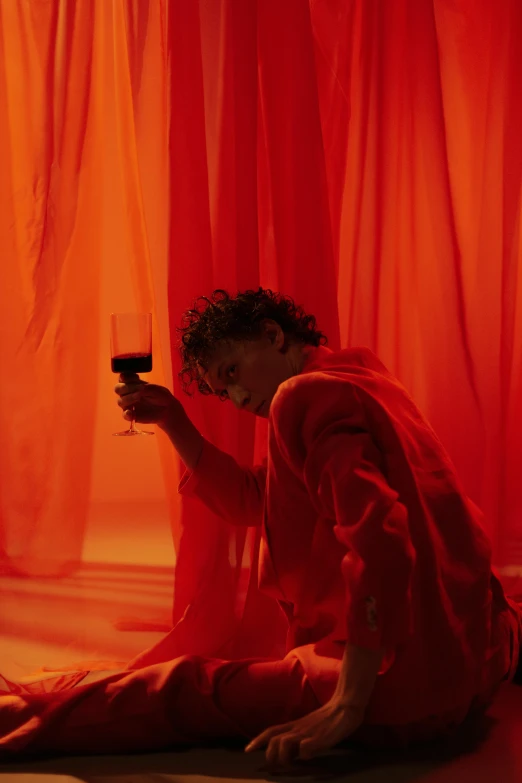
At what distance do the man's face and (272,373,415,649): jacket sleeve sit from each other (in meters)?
0.19

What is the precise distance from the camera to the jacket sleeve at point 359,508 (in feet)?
4.28

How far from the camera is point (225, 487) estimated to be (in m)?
1.79

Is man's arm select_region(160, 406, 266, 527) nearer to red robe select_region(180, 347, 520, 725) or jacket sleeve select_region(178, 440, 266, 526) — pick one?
jacket sleeve select_region(178, 440, 266, 526)

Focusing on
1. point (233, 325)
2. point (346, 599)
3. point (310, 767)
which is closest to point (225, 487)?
point (233, 325)

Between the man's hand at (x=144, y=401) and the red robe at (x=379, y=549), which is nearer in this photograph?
the red robe at (x=379, y=549)

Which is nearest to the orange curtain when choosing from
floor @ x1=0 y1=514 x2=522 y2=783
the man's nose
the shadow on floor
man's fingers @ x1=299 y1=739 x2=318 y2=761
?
floor @ x1=0 y1=514 x2=522 y2=783

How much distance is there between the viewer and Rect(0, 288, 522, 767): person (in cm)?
132

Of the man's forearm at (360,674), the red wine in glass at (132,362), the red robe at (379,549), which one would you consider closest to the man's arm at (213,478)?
the red wine in glass at (132,362)

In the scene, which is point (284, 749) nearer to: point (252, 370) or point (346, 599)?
point (346, 599)

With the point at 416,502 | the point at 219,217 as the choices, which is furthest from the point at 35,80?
the point at 416,502

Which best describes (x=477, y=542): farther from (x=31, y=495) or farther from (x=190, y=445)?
(x=31, y=495)

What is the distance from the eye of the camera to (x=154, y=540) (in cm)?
231

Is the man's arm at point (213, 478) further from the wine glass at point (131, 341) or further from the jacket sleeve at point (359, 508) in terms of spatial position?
the jacket sleeve at point (359, 508)

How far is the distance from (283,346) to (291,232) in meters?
0.38
